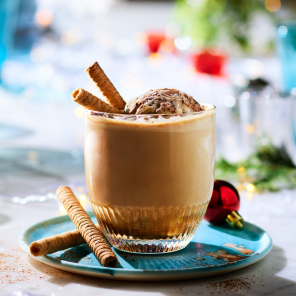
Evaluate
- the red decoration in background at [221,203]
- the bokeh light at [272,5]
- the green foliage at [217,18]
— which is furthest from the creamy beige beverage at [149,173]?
the bokeh light at [272,5]

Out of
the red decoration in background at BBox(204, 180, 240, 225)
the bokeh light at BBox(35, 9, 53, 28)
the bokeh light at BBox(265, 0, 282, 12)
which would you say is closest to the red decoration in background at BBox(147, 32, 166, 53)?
the bokeh light at BBox(265, 0, 282, 12)

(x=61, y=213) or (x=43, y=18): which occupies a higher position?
(x=43, y=18)

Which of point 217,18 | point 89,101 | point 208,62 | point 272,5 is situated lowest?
point 89,101

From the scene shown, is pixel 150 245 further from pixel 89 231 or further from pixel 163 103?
pixel 163 103

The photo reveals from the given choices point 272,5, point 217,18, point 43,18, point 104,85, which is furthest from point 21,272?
point 43,18

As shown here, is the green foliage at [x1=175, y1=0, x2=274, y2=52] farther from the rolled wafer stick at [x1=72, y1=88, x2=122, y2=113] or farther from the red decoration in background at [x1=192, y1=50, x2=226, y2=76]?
the rolled wafer stick at [x1=72, y1=88, x2=122, y2=113]

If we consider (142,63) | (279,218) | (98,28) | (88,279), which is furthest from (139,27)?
(88,279)
